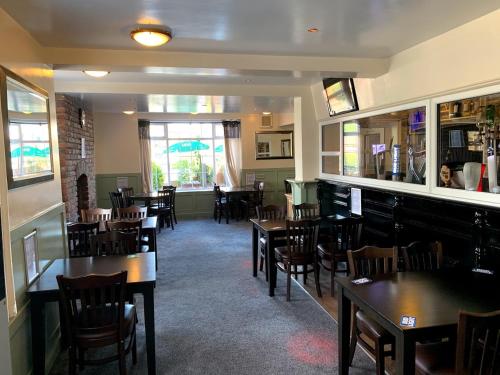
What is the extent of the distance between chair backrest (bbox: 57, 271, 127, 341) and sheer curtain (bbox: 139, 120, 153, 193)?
654 centimetres

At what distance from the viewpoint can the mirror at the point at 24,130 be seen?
229 centimetres

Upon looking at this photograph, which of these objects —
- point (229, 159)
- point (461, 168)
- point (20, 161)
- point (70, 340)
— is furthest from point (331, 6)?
point (229, 159)

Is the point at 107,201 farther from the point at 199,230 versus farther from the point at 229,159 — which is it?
the point at 229,159

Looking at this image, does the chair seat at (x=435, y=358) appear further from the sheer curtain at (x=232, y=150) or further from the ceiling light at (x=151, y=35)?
the sheer curtain at (x=232, y=150)

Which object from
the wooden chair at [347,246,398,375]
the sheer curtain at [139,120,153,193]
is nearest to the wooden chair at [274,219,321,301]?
the wooden chair at [347,246,398,375]

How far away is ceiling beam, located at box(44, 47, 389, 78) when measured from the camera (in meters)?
3.40

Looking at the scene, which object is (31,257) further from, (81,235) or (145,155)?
(145,155)

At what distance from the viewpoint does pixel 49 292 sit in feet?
8.17

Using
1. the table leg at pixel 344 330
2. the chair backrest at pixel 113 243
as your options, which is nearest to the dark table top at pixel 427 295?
the table leg at pixel 344 330

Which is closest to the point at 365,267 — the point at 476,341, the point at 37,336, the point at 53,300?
the point at 476,341

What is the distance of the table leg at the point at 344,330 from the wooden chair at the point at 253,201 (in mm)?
6145

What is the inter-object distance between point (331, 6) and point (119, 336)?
99.0 inches

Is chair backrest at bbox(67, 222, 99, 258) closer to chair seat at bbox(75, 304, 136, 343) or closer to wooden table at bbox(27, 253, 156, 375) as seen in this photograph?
wooden table at bbox(27, 253, 156, 375)

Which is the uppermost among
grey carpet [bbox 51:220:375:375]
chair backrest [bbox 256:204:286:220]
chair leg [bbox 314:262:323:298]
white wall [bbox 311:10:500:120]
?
white wall [bbox 311:10:500:120]
